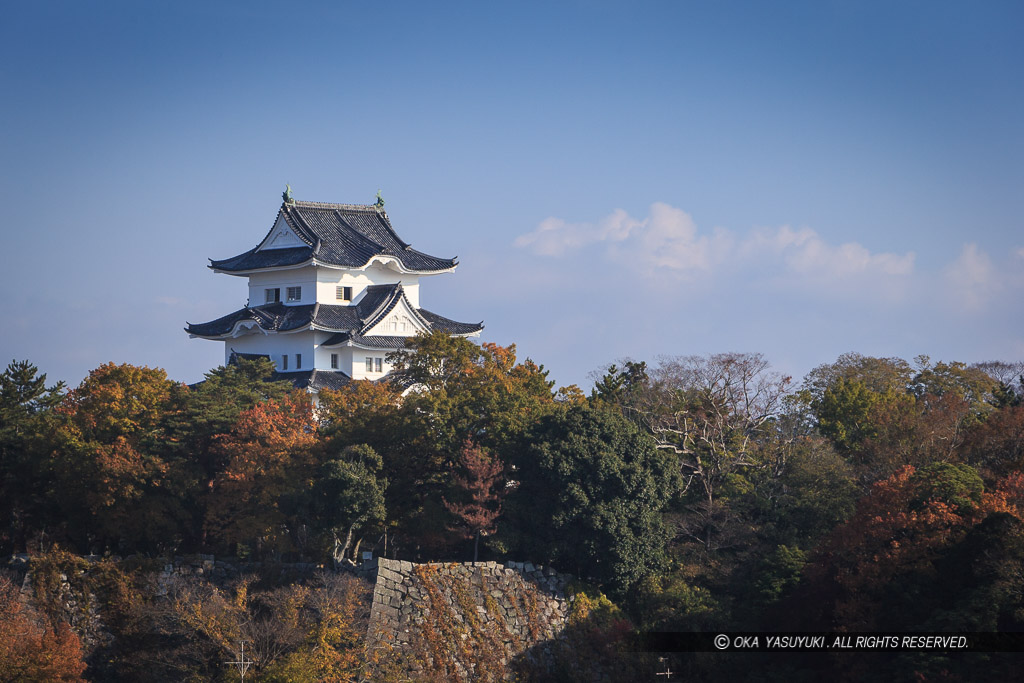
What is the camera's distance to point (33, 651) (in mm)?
22953

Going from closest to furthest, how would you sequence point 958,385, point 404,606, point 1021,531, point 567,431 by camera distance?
point 1021,531 → point 404,606 → point 567,431 → point 958,385

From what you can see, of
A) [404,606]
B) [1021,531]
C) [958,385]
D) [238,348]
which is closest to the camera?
[1021,531]

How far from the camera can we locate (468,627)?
963 inches

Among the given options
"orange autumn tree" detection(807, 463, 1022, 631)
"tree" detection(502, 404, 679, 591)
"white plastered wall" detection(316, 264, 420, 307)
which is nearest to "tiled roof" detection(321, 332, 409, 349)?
"white plastered wall" detection(316, 264, 420, 307)

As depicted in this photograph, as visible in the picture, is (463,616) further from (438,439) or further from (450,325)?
(450,325)

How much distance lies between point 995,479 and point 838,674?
17.5 feet

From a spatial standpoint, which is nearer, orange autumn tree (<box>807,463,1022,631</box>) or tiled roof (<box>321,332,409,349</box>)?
orange autumn tree (<box>807,463,1022,631</box>)

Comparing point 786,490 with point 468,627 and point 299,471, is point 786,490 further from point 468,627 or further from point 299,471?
point 299,471

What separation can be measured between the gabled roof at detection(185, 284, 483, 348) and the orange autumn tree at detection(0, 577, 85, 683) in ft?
45.5

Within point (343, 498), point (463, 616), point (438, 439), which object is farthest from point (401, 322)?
point (463, 616)

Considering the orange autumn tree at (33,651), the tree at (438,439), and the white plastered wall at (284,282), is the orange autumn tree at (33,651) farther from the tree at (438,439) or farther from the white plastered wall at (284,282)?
the white plastered wall at (284,282)

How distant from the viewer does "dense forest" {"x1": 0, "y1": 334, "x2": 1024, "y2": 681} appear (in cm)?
2311

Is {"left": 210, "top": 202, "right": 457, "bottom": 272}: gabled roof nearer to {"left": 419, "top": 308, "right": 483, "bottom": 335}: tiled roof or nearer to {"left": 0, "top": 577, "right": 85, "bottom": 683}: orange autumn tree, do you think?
{"left": 419, "top": 308, "right": 483, "bottom": 335}: tiled roof

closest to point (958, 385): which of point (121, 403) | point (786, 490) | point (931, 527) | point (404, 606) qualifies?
point (786, 490)
